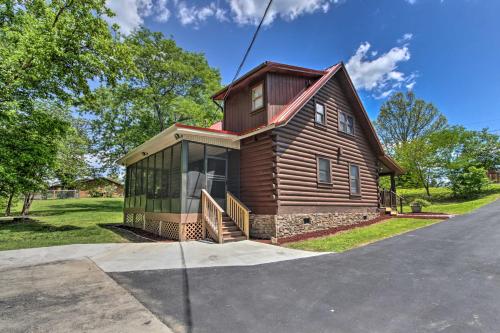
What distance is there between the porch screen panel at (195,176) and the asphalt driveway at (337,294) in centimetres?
443

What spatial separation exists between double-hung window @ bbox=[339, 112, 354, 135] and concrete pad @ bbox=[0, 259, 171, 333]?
1266 cm

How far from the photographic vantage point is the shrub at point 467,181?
2333cm

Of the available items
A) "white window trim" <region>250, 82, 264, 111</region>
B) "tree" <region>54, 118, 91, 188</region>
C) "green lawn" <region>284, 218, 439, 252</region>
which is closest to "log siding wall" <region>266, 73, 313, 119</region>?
"white window trim" <region>250, 82, 264, 111</region>

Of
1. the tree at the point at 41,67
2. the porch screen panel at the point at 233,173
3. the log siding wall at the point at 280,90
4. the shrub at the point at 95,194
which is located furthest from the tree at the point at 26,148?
the shrub at the point at 95,194

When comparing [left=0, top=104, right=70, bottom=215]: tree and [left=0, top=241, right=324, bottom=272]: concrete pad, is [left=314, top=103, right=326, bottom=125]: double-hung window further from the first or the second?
[left=0, top=104, right=70, bottom=215]: tree

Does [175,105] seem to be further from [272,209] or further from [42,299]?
[42,299]

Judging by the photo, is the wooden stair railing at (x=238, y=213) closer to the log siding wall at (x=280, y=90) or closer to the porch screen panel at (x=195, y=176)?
the porch screen panel at (x=195, y=176)

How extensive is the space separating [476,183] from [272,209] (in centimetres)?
2358

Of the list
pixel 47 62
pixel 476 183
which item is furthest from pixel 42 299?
pixel 476 183

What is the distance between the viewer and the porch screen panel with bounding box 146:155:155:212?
1289cm

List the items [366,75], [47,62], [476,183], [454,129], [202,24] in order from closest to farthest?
[47,62] → [202,24] → [476,183] → [454,129] → [366,75]

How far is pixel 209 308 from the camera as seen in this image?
150 inches

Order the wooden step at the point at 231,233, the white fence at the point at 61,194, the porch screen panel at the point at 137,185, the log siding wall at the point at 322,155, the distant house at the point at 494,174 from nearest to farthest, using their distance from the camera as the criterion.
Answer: the wooden step at the point at 231,233, the log siding wall at the point at 322,155, the porch screen panel at the point at 137,185, the distant house at the point at 494,174, the white fence at the point at 61,194

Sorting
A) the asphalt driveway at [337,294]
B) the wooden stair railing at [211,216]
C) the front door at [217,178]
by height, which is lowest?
the asphalt driveway at [337,294]
